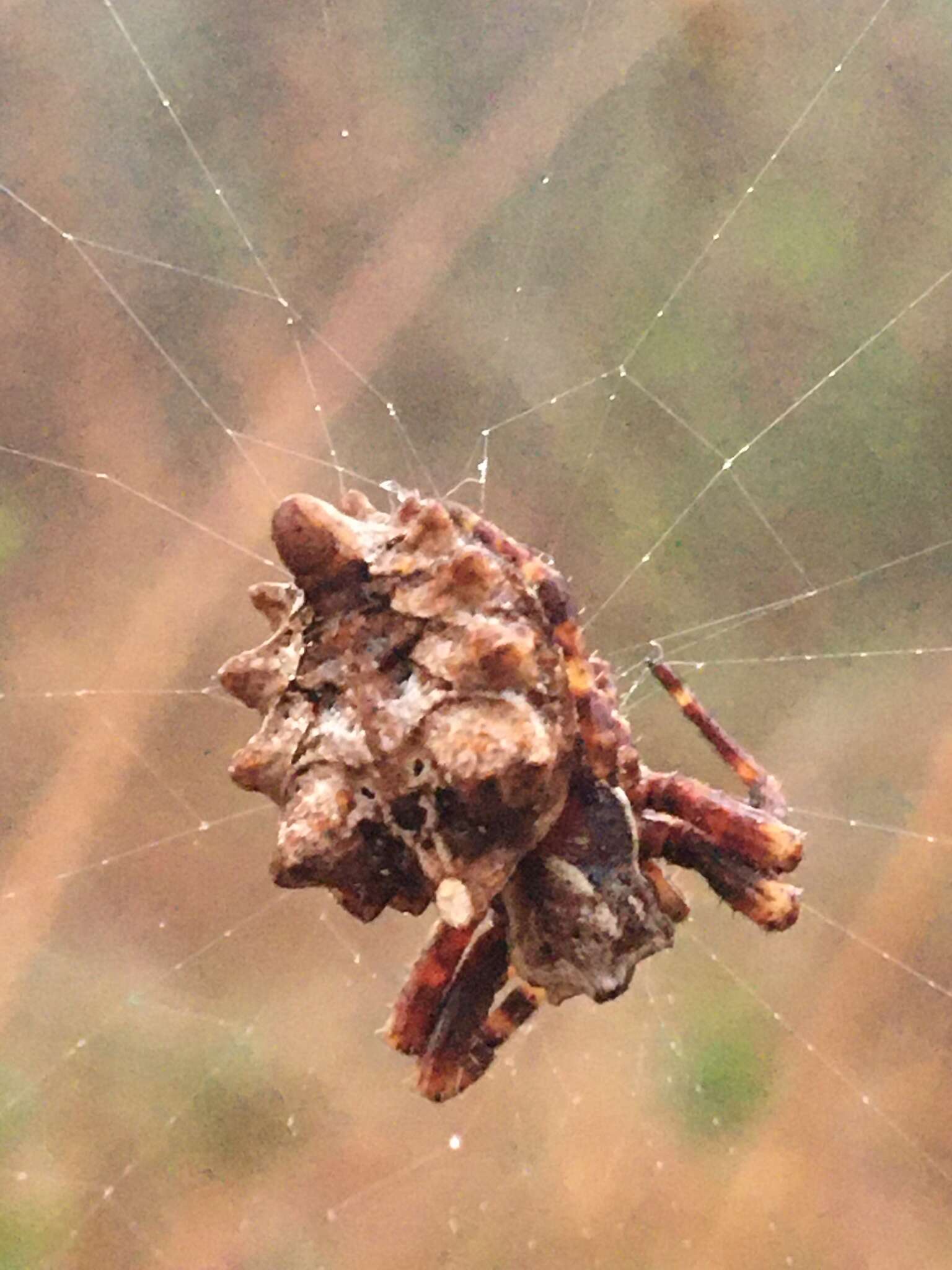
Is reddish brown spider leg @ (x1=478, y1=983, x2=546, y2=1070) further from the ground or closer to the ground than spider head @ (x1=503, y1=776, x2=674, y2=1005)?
closer to the ground

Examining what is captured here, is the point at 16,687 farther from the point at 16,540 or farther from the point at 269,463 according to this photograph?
the point at 269,463

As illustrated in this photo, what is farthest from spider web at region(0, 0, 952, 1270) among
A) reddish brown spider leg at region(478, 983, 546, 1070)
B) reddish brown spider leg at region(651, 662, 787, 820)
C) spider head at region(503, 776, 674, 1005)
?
spider head at region(503, 776, 674, 1005)

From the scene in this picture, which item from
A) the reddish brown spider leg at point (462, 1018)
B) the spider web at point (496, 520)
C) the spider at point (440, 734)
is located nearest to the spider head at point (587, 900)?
the spider at point (440, 734)

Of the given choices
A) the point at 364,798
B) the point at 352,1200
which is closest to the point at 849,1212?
the point at 352,1200

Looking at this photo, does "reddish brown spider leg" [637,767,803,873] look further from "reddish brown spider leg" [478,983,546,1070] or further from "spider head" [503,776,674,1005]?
"reddish brown spider leg" [478,983,546,1070]

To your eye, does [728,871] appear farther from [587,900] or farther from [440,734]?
[440,734]
